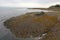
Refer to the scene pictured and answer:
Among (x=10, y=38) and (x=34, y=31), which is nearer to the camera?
(x=10, y=38)

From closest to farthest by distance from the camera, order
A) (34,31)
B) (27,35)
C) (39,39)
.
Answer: (39,39) < (27,35) < (34,31)

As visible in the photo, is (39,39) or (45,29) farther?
(45,29)

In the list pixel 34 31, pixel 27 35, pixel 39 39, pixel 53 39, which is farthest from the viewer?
pixel 34 31

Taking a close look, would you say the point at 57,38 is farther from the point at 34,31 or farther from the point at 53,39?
the point at 34,31

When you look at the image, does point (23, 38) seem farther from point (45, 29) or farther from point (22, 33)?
point (45, 29)

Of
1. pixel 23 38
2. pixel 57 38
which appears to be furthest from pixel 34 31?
pixel 57 38

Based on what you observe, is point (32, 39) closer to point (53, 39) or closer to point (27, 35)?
point (27, 35)

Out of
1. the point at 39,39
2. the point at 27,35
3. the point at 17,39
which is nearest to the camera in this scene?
the point at 39,39

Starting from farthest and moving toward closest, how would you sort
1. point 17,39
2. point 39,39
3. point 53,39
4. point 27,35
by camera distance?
point 27,35 → point 17,39 → point 39,39 → point 53,39

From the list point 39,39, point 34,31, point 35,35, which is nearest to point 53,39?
point 39,39
